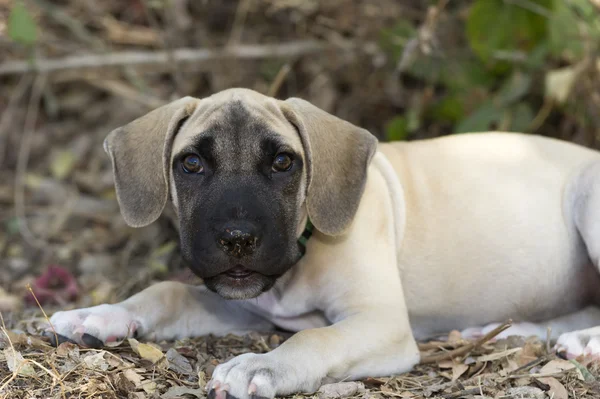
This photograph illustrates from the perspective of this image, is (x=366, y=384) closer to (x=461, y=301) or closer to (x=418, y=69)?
(x=461, y=301)

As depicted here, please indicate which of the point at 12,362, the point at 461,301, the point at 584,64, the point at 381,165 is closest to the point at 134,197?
the point at 12,362

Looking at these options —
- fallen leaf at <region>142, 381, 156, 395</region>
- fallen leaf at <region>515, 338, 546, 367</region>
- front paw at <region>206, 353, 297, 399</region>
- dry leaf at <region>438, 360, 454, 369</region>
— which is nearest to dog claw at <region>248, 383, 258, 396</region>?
front paw at <region>206, 353, 297, 399</region>

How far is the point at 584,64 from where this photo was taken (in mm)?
6395

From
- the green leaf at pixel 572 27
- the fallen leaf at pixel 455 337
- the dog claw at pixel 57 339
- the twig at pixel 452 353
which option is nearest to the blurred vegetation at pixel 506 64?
the green leaf at pixel 572 27

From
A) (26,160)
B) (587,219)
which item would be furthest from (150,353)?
(26,160)

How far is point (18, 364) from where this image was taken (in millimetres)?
3744

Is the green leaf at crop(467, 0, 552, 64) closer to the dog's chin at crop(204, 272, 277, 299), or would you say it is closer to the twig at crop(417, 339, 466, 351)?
the twig at crop(417, 339, 466, 351)

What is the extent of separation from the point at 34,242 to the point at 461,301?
4.10 metres

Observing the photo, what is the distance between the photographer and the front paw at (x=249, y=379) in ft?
11.5

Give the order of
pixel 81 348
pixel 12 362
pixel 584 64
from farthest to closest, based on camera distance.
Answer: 1. pixel 584 64
2. pixel 81 348
3. pixel 12 362

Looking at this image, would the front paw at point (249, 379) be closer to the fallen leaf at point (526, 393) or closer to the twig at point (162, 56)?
the fallen leaf at point (526, 393)

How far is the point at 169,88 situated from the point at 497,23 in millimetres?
3386

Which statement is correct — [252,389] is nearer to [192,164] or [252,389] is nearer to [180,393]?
[180,393]

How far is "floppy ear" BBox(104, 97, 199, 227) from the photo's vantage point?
4.21 m
